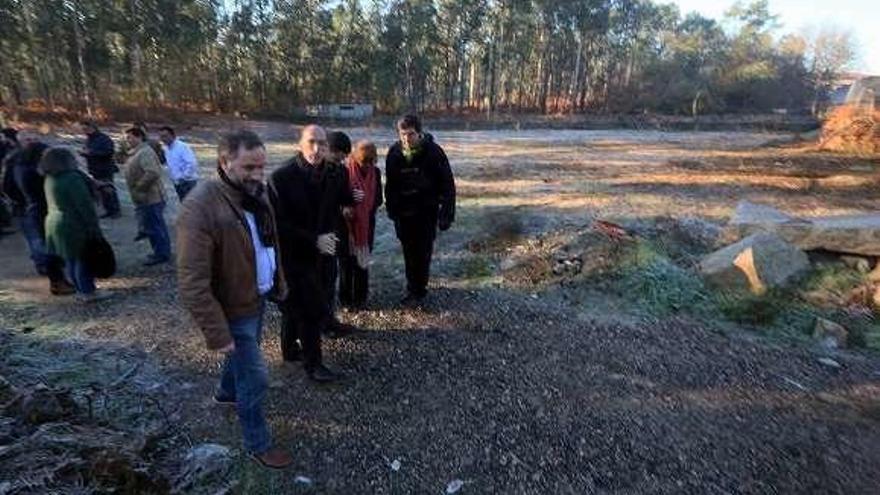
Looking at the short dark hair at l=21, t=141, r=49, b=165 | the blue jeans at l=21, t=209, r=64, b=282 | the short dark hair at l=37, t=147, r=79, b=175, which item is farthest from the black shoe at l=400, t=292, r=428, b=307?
the short dark hair at l=21, t=141, r=49, b=165

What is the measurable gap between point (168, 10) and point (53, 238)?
86.0 feet

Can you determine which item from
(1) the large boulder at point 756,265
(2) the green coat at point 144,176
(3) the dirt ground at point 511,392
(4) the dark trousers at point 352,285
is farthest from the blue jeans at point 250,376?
(1) the large boulder at point 756,265

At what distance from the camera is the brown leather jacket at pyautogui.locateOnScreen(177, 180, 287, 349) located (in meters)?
2.56

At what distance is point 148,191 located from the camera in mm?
6656

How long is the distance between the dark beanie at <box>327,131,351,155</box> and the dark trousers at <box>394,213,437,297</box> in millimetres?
1076

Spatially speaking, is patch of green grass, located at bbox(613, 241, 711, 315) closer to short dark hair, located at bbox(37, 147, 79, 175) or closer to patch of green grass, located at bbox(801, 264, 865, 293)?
patch of green grass, located at bbox(801, 264, 865, 293)

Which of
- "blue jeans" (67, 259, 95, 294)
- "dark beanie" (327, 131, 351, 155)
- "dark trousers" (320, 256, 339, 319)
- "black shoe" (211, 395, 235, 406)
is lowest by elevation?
"black shoe" (211, 395, 235, 406)

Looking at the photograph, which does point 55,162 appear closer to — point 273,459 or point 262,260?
point 262,260

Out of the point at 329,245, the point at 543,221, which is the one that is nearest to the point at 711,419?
the point at 329,245

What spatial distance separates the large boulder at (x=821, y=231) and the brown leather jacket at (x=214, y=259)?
607 centimetres

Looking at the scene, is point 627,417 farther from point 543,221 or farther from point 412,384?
point 543,221

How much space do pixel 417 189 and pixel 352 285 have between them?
1022mm

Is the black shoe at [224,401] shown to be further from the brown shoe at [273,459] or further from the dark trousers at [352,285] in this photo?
the dark trousers at [352,285]

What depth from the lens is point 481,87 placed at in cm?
4375
